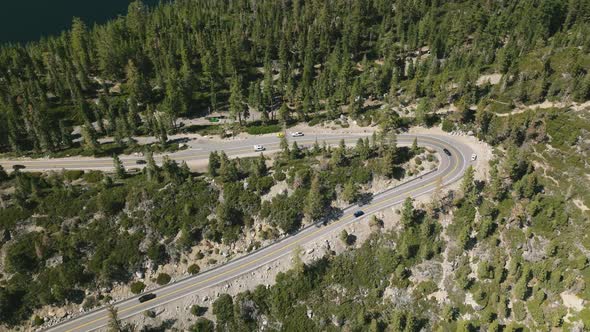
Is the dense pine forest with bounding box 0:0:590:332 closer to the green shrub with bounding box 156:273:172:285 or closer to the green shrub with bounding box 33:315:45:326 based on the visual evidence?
the green shrub with bounding box 33:315:45:326

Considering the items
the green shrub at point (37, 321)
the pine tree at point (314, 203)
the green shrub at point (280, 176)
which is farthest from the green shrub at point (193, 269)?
the green shrub at point (37, 321)

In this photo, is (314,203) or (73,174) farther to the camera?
(73,174)

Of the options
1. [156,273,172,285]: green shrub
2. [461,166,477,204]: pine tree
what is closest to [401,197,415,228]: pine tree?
[461,166,477,204]: pine tree

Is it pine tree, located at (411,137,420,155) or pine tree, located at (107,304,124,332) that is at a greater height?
pine tree, located at (411,137,420,155)

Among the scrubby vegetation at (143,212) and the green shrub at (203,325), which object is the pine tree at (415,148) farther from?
the green shrub at (203,325)

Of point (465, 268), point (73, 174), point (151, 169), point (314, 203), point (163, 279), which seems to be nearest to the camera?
point (465, 268)

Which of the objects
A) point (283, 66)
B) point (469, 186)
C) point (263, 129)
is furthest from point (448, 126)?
point (283, 66)

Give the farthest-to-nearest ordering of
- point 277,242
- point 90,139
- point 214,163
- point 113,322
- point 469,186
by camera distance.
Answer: point 90,139, point 214,163, point 277,242, point 469,186, point 113,322

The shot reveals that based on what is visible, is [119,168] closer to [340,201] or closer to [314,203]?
[314,203]
